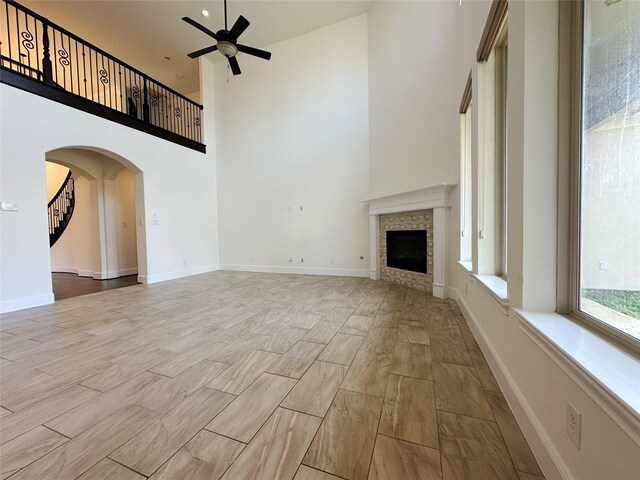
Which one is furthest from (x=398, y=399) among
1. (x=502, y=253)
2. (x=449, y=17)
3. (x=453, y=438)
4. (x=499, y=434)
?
(x=449, y=17)

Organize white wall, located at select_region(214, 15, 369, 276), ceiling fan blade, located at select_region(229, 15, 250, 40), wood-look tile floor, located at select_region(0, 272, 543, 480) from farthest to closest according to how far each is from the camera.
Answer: white wall, located at select_region(214, 15, 369, 276) < ceiling fan blade, located at select_region(229, 15, 250, 40) < wood-look tile floor, located at select_region(0, 272, 543, 480)

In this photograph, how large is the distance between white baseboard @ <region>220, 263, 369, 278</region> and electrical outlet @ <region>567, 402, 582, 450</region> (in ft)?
15.1

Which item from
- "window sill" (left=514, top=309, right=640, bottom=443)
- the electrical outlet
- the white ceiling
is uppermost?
the white ceiling

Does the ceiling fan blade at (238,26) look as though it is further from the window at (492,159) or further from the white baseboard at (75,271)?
the white baseboard at (75,271)

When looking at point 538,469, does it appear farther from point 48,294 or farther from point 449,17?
point 48,294

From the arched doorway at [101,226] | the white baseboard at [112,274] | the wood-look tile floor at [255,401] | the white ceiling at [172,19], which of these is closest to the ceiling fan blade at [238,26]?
the white ceiling at [172,19]

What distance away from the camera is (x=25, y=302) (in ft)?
12.0

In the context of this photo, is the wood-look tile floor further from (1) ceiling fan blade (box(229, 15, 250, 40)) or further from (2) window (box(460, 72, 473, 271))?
(1) ceiling fan blade (box(229, 15, 250, 40))

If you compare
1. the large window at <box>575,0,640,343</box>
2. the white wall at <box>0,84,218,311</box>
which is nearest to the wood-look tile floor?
the large window at <box>575,0,640,343</box>

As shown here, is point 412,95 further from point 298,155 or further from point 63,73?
point 63,73

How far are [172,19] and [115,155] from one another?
3271mm

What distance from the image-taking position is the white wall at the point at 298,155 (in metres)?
5.55

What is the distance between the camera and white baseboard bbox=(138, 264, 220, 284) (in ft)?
17.4

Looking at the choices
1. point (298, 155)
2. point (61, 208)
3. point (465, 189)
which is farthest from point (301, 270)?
point (61, 208)
